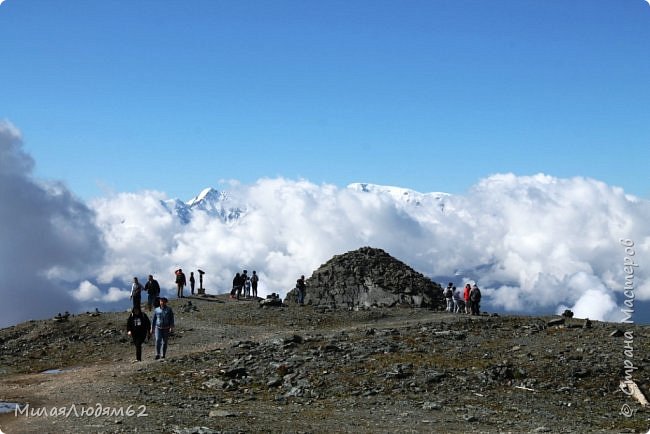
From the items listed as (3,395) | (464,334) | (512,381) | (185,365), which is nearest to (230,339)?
(185,365)

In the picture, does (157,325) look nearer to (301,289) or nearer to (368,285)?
(301,289)

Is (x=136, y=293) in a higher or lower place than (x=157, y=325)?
higher

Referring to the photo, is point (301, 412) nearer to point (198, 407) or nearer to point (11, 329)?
point (198, 407)

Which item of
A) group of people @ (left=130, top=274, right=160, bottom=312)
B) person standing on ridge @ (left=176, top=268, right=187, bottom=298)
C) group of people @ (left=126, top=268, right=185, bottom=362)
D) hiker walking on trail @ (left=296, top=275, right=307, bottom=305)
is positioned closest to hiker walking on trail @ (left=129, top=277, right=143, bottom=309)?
group of people @ (left=130, top=274, right=160, bottom=312)

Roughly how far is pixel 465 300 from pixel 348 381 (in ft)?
77.2

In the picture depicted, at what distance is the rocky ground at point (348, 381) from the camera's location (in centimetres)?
1712

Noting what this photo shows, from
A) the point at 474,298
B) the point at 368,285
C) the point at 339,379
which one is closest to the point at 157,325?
the point at 339,379

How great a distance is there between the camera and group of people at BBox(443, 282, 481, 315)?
44.3 meters

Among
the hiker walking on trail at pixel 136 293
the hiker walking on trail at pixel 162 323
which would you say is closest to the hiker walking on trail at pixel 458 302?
the hiker walking on trail at pixel 136 293

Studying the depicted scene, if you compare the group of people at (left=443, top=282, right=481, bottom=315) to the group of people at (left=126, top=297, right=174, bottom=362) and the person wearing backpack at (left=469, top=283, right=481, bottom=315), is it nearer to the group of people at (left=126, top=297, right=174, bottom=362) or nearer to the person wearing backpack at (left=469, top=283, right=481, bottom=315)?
the person wearing backpack at (left=469, top=283, right=481, bottom=315)

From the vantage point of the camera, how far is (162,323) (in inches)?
1064

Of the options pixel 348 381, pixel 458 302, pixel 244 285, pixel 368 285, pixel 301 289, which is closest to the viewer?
pixel 348 381

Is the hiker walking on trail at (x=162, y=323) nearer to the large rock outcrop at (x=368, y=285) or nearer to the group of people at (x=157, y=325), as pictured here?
the group of people at (x=157, y=325)

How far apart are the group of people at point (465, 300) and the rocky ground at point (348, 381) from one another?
19.1 ft
